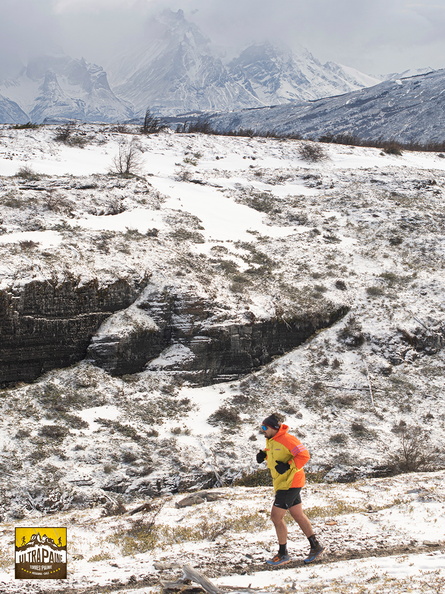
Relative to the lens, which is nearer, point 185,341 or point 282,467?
point 282,467

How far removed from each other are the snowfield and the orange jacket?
144cm

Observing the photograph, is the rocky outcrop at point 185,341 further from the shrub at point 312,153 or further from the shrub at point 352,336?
the shrub at point 312,153

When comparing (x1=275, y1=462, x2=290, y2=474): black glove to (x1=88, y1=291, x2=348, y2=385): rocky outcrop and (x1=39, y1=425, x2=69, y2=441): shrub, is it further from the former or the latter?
(x1=88, y1=291, x2=348, y2=385): rocky outcrop

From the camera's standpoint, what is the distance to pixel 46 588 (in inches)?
272

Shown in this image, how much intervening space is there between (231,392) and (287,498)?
1270cm

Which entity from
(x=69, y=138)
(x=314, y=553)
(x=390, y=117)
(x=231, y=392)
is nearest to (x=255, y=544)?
(x=314, y=553)

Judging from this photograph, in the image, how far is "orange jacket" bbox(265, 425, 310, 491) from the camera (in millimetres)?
6652

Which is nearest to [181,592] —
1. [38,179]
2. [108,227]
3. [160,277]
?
[160,277]

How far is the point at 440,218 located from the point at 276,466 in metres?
30.0

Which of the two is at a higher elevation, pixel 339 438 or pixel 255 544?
pixel 255 544

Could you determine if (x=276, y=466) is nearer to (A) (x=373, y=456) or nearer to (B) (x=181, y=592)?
(B) (x=181, y=592)

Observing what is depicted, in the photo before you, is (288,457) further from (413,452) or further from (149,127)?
(149,127)

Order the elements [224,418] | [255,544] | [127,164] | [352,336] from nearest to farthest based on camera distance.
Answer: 1. [255,544]
2. [224,418]
3. [352,336]
4. [127,164]

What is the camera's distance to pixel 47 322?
59.4ft
